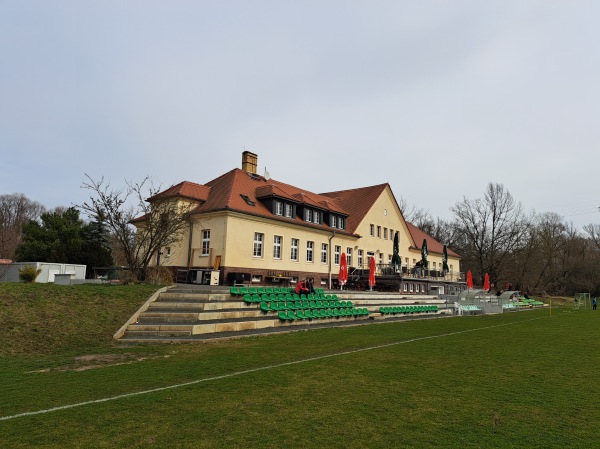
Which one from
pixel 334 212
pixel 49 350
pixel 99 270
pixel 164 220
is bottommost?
pixel 49 350

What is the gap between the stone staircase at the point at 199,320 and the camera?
533 inches

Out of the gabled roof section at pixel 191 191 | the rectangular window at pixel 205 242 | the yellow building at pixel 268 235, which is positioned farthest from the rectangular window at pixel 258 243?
the gabled roof section at pixel 191 191

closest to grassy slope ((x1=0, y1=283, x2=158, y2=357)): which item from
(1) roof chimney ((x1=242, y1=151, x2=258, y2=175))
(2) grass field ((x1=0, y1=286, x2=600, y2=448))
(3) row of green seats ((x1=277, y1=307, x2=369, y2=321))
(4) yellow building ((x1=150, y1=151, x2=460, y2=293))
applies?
(2) grass field ((x1=0, y1=286, x2=600, y2=448))

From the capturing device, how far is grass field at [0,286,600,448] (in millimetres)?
5133

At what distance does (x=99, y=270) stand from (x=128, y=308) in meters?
18.4

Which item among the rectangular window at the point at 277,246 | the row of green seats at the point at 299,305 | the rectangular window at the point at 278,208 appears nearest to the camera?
the row of green seats at the point at 299,305

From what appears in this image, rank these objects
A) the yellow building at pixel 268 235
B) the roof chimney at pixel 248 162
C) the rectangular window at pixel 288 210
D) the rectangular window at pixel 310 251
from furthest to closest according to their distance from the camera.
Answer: the roof chimney at pixel 248 162
the rectangular window at pixel 310 251
the rectangular window at pixel 288 210
the yellow building at pixel 268 235

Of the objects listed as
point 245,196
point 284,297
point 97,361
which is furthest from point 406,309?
point 97,361

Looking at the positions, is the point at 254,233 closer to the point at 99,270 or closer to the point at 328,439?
the point at 99,270

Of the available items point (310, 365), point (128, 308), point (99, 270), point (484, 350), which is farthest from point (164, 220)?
point (484, 350)

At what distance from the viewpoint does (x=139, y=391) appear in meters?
7.14

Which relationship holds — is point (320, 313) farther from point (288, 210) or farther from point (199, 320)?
point (288, 210)

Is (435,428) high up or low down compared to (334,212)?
down

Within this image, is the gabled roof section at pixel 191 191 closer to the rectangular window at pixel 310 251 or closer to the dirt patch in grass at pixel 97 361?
the rectangular window at pixel 310 251
